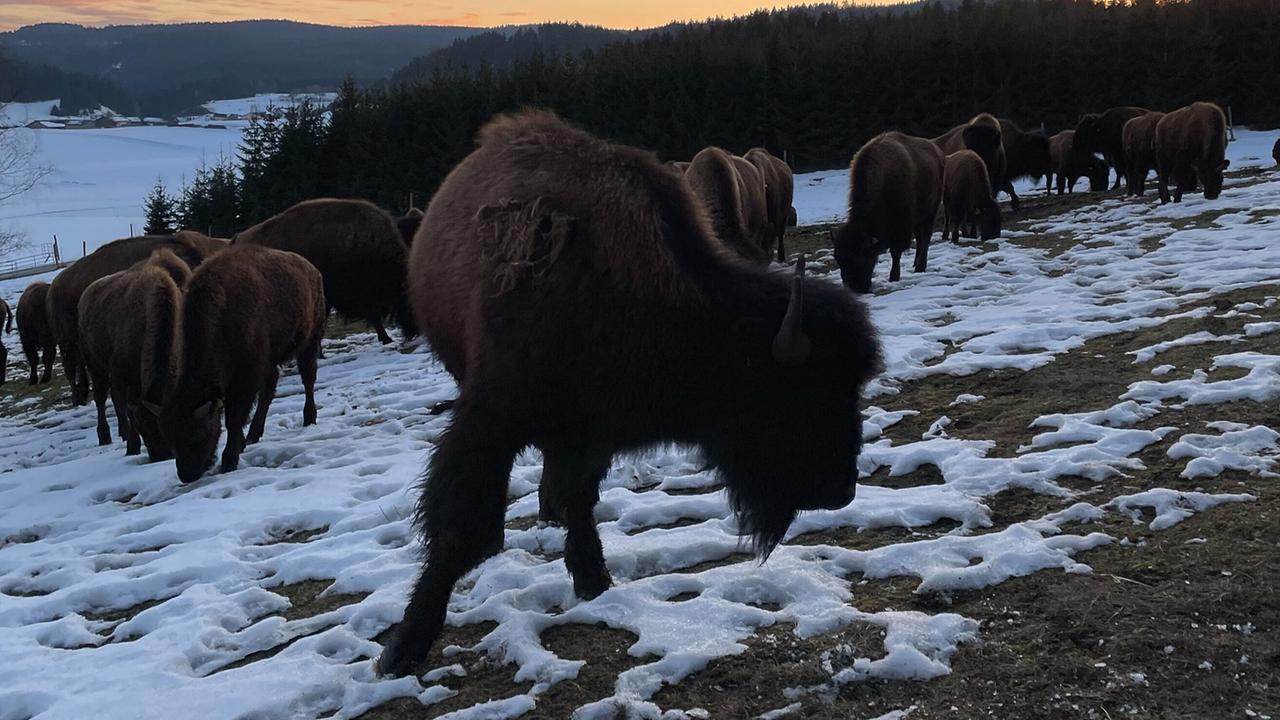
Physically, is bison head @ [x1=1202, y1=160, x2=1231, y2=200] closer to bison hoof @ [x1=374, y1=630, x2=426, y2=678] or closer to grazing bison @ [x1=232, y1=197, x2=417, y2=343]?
grazing bison @ [x1=232, y1=197, x2=417, y2=343]

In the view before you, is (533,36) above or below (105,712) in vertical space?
above

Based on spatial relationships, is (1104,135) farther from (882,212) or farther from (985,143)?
(882,212)

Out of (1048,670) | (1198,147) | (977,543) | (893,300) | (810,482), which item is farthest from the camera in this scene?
(1198,147)

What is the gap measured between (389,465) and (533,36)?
5131 inches

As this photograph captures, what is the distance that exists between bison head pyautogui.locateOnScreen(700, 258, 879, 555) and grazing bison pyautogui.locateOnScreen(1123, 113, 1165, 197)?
17577mm

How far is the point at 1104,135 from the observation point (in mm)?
23750

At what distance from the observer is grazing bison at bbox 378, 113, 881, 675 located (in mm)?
Result: 3320

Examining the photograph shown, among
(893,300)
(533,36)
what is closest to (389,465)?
(893,300)

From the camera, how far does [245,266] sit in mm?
8531

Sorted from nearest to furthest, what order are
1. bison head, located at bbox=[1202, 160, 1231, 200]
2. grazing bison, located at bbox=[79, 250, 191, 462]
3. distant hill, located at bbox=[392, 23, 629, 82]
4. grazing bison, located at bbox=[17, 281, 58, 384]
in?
grazing bison, located at bbox=[79, 250, 191, 462] → grazing bison, located at bbox=[17, 281, 58, 384] → bison head, located at bbox=[1202, 160, 1231, 200] → distant hill, located at bbox=[392, 23, 629, 82]

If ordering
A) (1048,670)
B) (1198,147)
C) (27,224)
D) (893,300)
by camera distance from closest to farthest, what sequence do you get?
(1048,670), (893,300), (1198,147), (27,224)

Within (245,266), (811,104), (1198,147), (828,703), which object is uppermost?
(811,104)

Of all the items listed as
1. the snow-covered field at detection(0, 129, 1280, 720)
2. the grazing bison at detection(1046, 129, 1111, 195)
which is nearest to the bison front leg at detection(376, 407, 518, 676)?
the snow-covered field at detection(0, 129, 1280, 720)

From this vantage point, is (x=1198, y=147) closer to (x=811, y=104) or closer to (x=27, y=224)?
(x=811, y=104)
